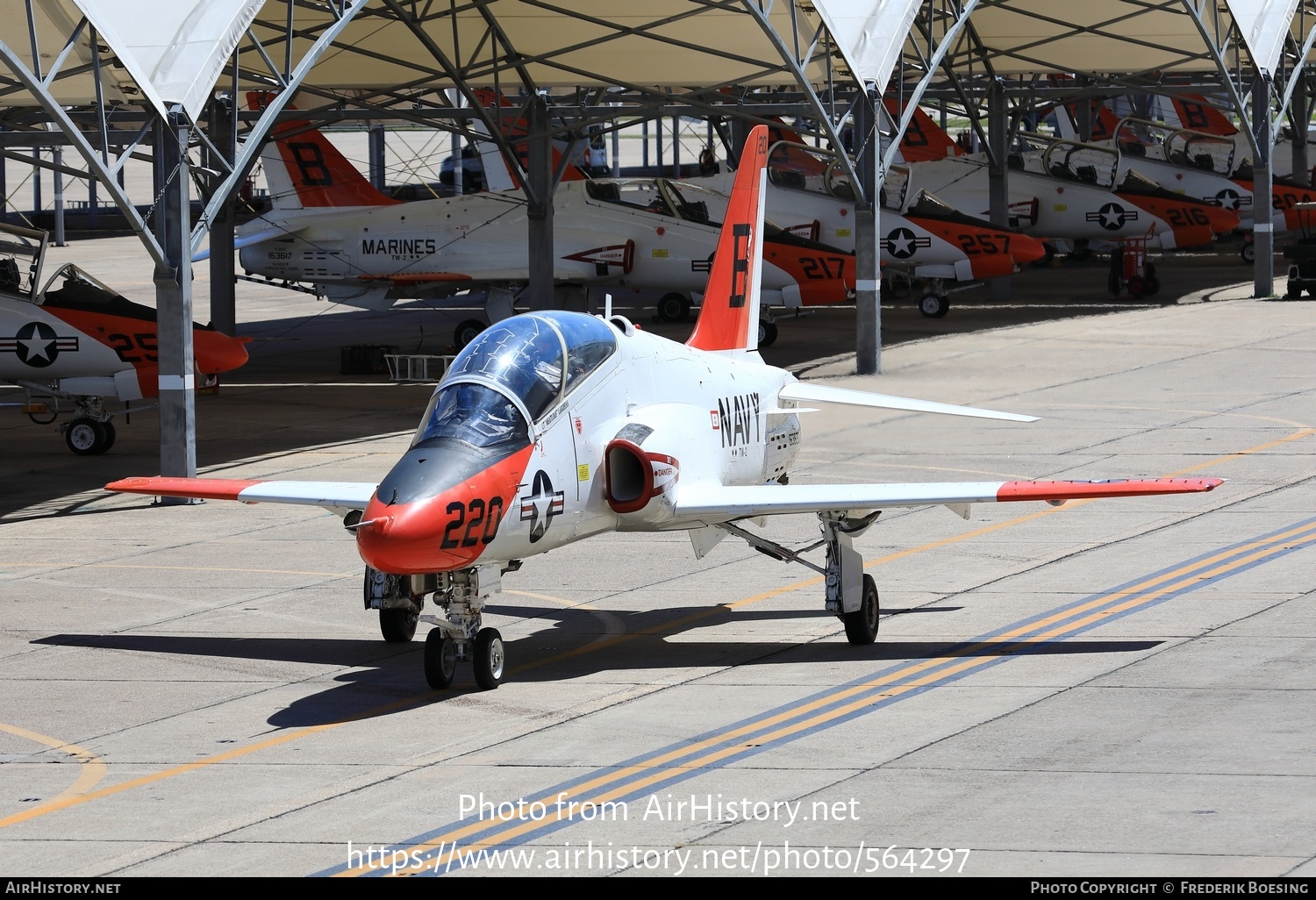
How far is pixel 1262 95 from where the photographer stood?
1575 inches

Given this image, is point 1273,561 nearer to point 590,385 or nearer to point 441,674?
point 590,385

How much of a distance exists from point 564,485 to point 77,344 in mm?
13663

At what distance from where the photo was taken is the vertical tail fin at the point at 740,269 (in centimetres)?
1688

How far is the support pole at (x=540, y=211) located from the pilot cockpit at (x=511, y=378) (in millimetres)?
20795

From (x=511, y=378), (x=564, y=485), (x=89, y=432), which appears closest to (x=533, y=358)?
(x=511, y=378)

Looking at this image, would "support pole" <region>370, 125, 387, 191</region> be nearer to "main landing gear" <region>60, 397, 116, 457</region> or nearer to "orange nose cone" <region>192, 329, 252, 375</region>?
"main landing gear" <region>60, 397, 116, 457</region>

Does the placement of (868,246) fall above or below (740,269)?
above

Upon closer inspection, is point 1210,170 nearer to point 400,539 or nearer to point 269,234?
point 269,234

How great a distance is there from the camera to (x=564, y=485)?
41.6ft

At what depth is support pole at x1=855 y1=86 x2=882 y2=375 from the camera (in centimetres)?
3027

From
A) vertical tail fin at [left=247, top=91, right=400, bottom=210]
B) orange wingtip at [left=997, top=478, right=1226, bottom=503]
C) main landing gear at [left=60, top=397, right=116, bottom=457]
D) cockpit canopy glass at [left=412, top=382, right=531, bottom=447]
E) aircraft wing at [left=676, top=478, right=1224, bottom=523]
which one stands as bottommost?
main landing gear at [left=60, top=397, right=116, bottom=457]

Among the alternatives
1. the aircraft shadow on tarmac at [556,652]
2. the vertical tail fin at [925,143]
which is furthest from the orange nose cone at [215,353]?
the vertical tail fin at [925,143]

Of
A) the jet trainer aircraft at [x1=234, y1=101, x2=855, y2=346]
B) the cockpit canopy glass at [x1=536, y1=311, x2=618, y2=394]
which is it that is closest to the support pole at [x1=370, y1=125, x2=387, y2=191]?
the jet trainer aircraft at [x1=234, y1=101, x2=855, y2=346]

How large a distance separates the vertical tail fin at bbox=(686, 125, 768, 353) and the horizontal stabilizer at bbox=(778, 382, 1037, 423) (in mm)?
976
